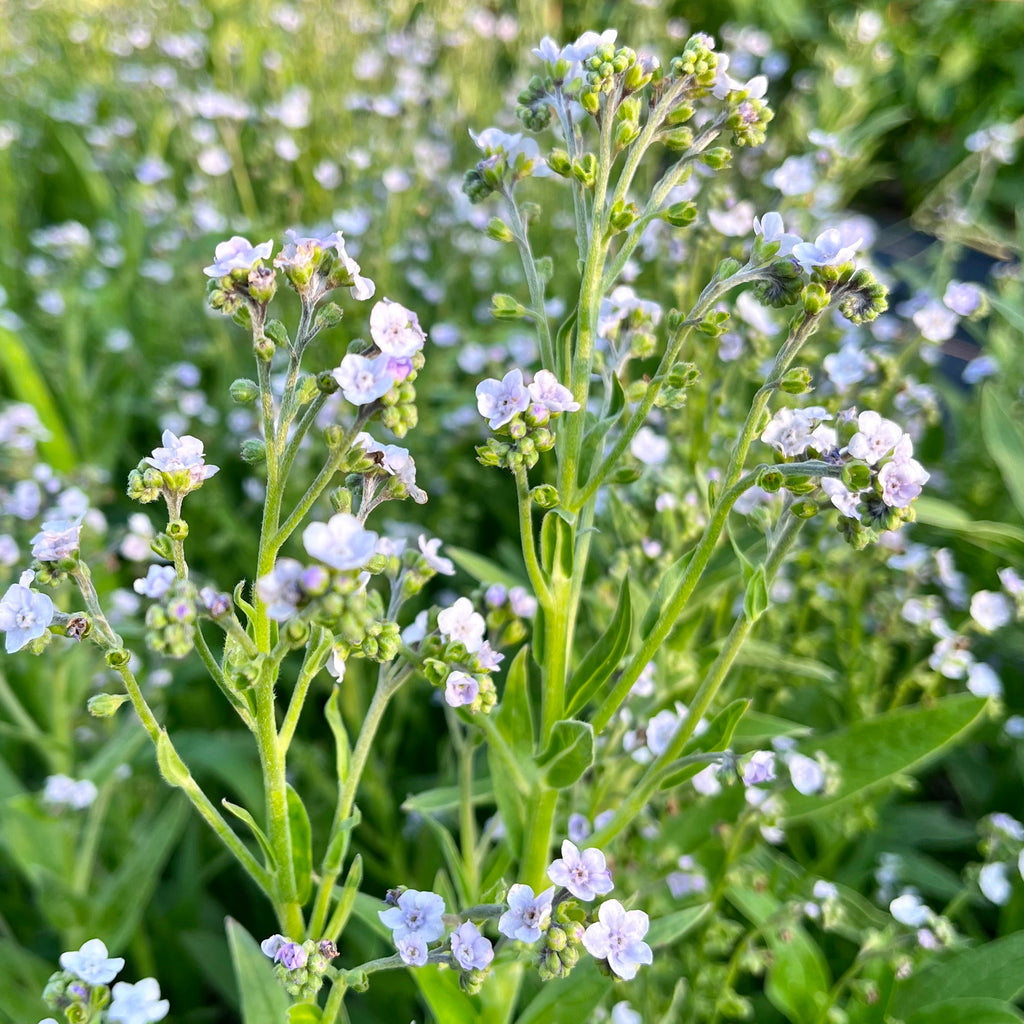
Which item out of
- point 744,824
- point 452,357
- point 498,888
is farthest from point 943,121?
point 498,888

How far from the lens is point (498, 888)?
1289 mm

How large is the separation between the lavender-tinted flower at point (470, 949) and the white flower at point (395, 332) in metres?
0.72

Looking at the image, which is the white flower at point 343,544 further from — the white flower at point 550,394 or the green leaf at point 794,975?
the green leaf at point 794,975

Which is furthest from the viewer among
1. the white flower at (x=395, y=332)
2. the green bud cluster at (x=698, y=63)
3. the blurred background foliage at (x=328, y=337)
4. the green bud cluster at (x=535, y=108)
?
the blurred background foliage at (x=328, y=337)

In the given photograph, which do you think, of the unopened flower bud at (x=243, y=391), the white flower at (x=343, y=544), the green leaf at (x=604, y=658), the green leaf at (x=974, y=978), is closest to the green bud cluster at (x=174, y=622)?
the white flower at (x=343, y=544)

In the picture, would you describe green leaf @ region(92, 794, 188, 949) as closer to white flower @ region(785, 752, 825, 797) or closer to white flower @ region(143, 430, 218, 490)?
white flower @ region(143, 430, 218, 490)

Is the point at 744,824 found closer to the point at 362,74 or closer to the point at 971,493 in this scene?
the point at 971,493

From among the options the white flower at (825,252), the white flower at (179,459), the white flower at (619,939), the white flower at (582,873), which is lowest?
the white flower at (619,939)

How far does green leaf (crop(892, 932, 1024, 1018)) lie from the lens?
1703 mm

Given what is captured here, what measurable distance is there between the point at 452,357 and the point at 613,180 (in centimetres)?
143

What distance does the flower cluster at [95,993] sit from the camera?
1186 millimetres

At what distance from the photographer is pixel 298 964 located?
116cm

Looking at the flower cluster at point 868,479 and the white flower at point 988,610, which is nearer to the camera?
the flower cluster at point 868,479

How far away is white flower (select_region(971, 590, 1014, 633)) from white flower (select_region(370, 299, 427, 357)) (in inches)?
69.4
